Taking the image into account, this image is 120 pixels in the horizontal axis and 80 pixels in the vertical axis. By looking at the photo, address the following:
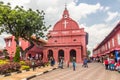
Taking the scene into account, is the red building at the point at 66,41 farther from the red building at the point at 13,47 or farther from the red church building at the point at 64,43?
the red building at the point at 13,47

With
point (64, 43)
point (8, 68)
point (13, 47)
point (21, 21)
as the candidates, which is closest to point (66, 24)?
point (64, 43)

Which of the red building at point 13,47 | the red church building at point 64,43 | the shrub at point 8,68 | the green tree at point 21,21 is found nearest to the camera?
the shrub at point 8,68

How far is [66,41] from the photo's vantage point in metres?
55.5

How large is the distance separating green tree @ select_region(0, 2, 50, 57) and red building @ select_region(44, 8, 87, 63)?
40.4 feet

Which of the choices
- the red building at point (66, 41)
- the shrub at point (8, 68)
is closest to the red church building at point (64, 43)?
the red building at point (66, 41)

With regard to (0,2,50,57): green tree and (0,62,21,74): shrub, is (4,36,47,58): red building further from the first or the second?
(0,62,21,74): shrub

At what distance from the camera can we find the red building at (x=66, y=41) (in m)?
50.3

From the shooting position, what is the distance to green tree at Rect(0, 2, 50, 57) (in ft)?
117

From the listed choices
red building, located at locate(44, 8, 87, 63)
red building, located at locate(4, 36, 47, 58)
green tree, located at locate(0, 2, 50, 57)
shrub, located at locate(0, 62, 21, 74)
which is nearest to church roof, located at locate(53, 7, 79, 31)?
red building, located at locate(44, 8, 87, 63)

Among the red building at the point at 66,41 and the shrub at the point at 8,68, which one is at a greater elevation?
the red building at the point at 66,41

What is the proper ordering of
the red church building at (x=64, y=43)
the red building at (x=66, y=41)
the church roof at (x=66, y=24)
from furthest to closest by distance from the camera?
the church roof at (x=66, y=24), the red church building at (x=64, y=43), the red building at (x=66, y=41)

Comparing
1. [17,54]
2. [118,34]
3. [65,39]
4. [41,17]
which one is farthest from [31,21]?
[65,39]

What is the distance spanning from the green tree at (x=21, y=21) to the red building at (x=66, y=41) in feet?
40.4

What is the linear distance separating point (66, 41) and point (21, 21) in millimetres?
21791
